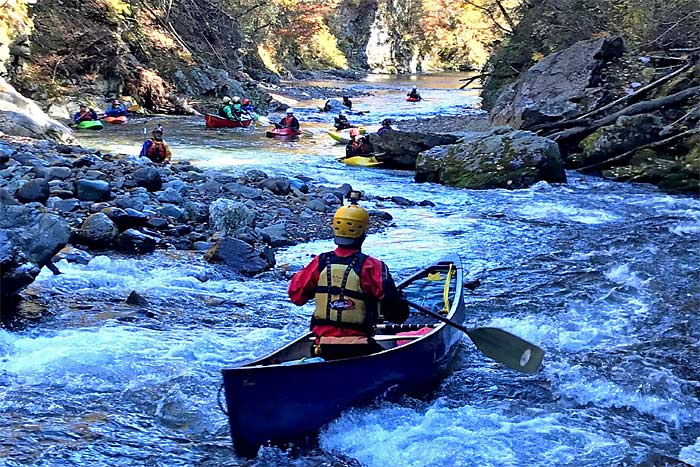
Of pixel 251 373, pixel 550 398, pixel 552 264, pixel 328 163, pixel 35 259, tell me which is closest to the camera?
pixel 251 373

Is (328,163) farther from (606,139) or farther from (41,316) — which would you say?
(41,316)

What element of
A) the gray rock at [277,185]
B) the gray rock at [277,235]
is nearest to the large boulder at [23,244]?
the gray rock at [277,235]

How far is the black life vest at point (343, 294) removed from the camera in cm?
401

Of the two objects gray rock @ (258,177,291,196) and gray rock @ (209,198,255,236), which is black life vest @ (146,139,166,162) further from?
gray rock @ (209,198,255,236)

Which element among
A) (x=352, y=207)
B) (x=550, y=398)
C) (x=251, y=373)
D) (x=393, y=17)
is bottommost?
(x=550, y=398)

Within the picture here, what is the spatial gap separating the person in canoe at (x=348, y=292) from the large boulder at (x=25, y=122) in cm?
1104

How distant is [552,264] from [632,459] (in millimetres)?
4049

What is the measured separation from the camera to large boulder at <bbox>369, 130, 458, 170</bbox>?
14258mm

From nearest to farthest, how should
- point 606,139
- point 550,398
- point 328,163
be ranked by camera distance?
point 550,398
point 606,139
point 328,163

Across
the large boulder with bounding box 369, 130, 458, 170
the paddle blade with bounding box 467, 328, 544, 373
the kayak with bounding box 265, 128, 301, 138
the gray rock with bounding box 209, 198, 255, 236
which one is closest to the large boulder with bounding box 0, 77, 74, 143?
the kayak with bounding box 265, 128, 301, 138

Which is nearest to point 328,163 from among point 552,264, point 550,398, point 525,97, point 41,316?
point 525,97

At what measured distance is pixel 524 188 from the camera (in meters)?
12.0

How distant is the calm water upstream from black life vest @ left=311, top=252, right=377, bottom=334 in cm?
43

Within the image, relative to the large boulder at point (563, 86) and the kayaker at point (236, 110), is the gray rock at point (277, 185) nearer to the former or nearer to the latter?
the large boulder at point (563, 86)
